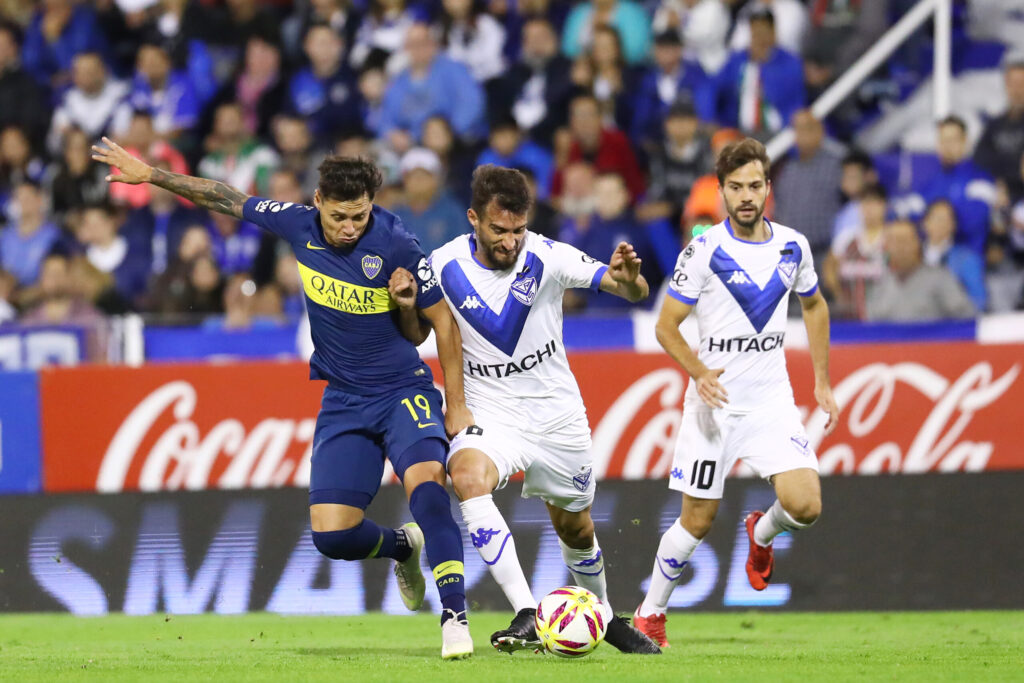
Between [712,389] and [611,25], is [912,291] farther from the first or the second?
[611,25]

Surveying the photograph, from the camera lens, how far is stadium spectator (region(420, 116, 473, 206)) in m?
13.9

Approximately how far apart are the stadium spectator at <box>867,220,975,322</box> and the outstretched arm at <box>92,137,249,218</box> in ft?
16.8

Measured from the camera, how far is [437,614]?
10.0m

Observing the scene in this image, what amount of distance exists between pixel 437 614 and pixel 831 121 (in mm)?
6522

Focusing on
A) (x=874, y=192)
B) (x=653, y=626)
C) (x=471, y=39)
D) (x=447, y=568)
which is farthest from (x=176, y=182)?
(x=471, y=39)

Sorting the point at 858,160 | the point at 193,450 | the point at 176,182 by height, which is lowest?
the point at 193,450

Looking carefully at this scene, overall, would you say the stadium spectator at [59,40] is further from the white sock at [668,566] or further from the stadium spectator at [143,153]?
the white sock at [668,566]

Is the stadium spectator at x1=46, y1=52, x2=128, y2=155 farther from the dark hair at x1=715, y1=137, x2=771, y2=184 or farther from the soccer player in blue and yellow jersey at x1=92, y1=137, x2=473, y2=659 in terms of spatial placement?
the dark hair at x1=715, y1=137, x2=771, y2=184

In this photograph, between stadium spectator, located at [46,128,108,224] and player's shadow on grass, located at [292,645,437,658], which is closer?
player's shadow on grass, located at [292,645,437,658]

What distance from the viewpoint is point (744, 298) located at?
26.1ft

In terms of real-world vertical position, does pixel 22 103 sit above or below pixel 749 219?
above

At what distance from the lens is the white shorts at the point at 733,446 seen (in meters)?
7.93

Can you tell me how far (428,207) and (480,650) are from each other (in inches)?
243

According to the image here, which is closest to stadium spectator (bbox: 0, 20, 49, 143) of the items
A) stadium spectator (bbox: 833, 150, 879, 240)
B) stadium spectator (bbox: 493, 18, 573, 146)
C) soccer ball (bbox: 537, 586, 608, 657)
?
stadium spectator (bbox: 493, 18, 573, 146)
